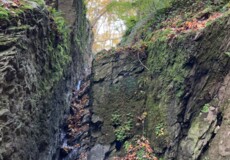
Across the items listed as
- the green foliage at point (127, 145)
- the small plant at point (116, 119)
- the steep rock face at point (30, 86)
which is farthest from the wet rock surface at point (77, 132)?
the green foliage at point (127, 145)

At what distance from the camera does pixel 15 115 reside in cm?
499

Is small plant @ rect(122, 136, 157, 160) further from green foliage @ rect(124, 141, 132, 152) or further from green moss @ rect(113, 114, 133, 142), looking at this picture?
A: green moss @ rect(113, 114, 133, 142)

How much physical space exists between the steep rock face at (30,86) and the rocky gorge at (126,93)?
21 millimetres

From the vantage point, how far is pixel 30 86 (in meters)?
5.86

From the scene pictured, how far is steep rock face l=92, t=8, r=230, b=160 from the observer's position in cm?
571

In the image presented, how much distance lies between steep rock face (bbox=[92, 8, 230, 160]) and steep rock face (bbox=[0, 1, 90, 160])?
63.4 inches

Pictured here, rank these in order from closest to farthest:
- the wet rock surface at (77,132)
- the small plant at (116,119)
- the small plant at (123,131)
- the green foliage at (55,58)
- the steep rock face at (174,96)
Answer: the steep rock face at (174,96), the green foliage at (55,58), the small plant at (123,131), the small plant at (116,119), the wet rock surface at (77,132)

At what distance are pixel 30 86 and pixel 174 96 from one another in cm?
365

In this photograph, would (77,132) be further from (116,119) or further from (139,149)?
(139,149)

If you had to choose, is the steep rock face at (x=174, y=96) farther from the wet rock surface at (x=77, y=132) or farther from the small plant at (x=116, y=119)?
the wet rock surface at (x=77, y=132)

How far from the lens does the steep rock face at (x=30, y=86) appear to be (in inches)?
190

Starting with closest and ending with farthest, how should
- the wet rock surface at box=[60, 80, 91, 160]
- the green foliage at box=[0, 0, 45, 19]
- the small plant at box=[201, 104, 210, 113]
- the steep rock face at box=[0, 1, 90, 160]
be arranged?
the steep rock face at box=[0, 1, 90, 160] → the green foliage at box=[0, 0, 45, 19] → the small plant at box=[201, 104, 210, 113] → the wet rock surface at box=[60, 80, 91, 160]

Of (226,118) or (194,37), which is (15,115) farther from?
(194,37)

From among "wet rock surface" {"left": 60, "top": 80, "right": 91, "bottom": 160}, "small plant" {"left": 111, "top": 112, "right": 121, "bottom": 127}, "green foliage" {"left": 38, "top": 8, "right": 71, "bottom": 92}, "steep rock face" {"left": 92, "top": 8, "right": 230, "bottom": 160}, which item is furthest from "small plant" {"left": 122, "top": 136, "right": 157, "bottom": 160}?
"green foliage" {"left": 38, "top": 8, "right": 71, "bottom": 92}
